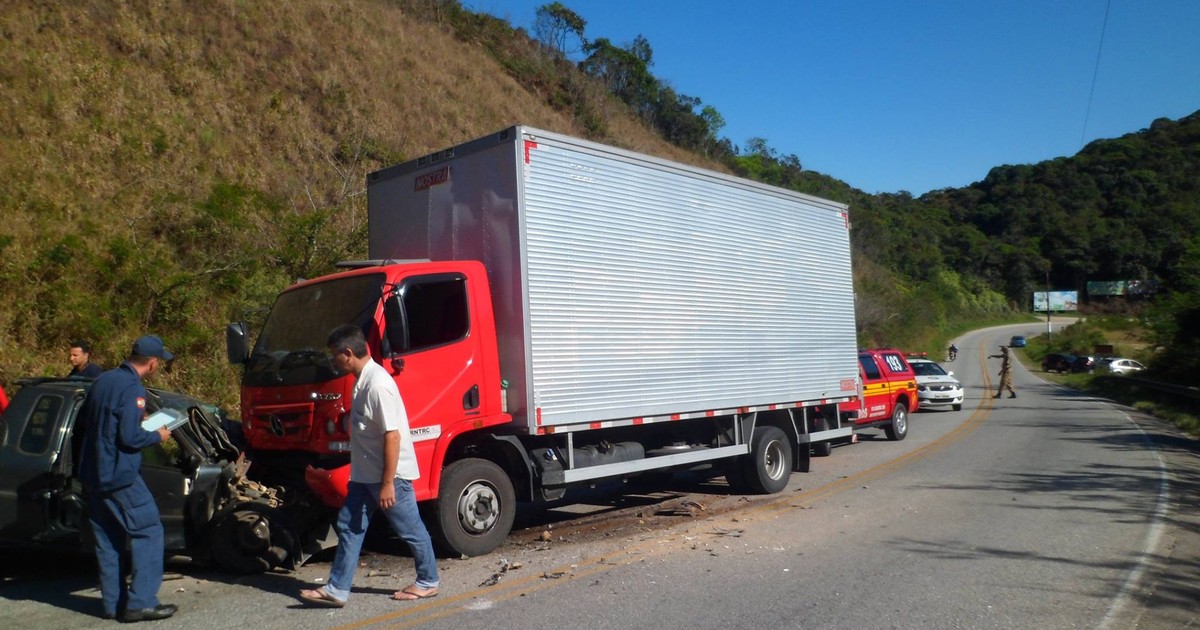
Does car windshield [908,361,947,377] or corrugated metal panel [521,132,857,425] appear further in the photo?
car windshield [908,361,947,377]

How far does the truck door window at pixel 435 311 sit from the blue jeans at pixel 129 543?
2.34 metres

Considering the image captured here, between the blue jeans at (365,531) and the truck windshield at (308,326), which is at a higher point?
the truck windshield at (308,326)

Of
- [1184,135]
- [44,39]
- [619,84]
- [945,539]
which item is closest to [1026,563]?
[945,539]

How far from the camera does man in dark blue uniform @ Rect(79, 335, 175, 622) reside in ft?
18.0

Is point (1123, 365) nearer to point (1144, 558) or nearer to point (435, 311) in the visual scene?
point (1144, 558)

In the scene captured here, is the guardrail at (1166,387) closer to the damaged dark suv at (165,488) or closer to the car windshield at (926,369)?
the car windshield at (926,369)

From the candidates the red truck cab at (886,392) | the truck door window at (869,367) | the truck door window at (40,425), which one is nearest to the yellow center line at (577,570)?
the truck door window at (40,425)

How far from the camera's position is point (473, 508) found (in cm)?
746

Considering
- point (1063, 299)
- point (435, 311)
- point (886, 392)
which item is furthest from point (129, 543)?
point (1063, 299)

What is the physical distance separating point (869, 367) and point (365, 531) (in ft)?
45.5

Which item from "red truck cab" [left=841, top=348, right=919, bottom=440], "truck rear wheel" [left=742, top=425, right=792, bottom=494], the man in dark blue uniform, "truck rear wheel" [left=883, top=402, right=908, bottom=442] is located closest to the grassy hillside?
the man in dark blue uniform

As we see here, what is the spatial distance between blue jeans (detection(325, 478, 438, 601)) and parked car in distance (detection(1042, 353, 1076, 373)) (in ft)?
175

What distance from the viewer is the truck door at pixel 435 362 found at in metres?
7.05

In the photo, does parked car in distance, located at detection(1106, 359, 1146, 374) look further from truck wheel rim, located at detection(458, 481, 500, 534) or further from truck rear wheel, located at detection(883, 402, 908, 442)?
truck wheel rim, located at detection(458, 481, 500, 534)
